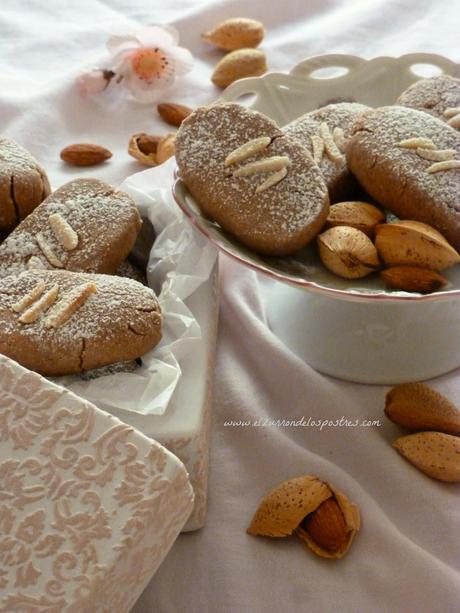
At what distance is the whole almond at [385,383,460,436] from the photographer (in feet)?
2.36

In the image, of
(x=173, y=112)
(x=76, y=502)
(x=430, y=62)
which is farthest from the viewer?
(x=173, y=112)

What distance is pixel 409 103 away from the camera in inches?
34.7

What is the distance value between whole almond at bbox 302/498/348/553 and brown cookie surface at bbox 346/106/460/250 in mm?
263

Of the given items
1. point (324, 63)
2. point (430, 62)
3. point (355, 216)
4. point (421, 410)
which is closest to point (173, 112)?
point (324, 63)

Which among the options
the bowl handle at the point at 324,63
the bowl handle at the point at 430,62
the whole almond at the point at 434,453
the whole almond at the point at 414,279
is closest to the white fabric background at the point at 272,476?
the whole almond at the point at 434,453

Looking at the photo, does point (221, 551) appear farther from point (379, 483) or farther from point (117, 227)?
point (117, 227)

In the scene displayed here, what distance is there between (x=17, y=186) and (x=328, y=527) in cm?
40

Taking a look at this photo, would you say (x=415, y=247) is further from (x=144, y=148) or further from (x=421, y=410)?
(x=144, y=148)

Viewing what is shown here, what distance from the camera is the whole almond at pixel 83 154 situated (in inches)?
41.3

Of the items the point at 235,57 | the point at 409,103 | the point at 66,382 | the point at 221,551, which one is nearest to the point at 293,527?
the point at 221,551

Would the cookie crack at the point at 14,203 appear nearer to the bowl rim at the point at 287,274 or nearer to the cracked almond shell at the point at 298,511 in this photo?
the bowl rim at the point at 287,274

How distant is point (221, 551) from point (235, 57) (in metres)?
0.74

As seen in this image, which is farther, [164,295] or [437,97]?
[437,97]

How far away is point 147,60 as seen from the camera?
45.5 inches
